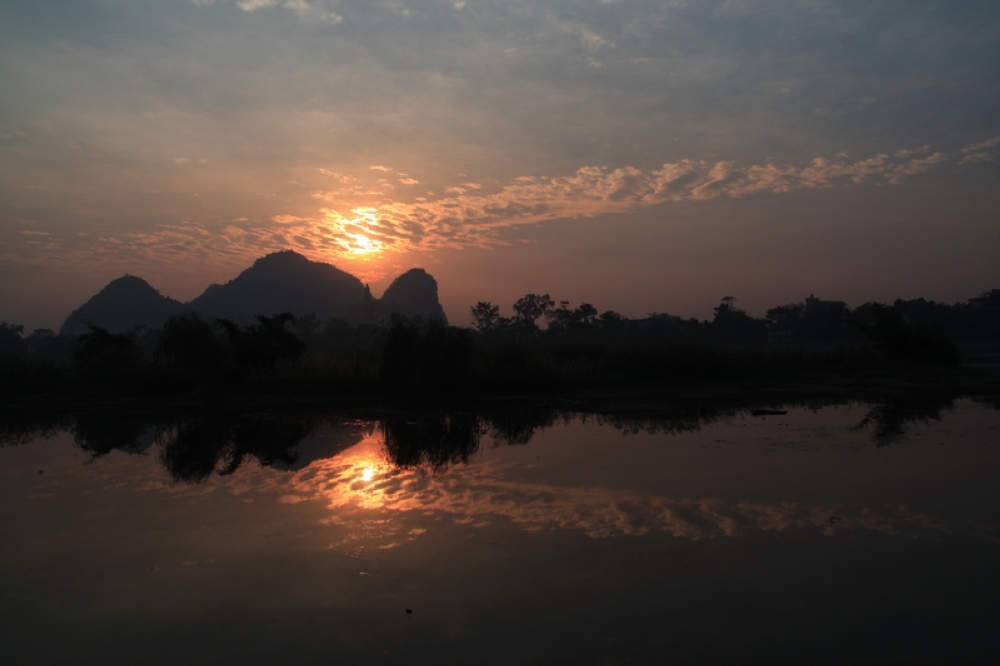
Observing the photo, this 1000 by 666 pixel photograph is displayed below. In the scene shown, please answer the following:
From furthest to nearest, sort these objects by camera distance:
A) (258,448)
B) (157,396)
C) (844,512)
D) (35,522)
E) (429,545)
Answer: (157,396), (258,448), (35,522), (844,512), (429,545)

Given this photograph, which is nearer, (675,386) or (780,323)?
(675,386)

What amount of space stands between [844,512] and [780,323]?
215ft

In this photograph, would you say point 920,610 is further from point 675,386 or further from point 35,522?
point 675,386

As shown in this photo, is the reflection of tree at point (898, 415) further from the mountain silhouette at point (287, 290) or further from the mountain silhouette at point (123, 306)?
the mountain silhouette at point (123, 306)

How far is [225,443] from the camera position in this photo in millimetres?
13148

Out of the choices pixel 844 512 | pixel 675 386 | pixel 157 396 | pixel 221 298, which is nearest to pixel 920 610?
pixel 844 512

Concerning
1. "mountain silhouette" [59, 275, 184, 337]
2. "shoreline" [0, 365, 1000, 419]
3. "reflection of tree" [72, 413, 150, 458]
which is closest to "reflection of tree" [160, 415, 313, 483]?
"reflection of tree" [72, 413, 150, 458]

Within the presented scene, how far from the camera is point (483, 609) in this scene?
492 centimetres

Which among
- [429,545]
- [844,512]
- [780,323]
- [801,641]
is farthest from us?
[780,323]

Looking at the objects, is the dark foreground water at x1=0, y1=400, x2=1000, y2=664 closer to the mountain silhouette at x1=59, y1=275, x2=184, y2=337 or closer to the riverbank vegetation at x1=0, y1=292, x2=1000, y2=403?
the riverbank vegetation at x1=0, y1=292, x2=1000, y2=403

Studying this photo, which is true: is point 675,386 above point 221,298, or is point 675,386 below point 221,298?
below

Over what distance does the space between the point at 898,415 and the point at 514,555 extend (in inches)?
503

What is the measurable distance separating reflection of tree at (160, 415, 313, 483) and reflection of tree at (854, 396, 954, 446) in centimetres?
1092

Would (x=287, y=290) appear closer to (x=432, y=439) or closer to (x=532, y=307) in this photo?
(x=532, y=307)
